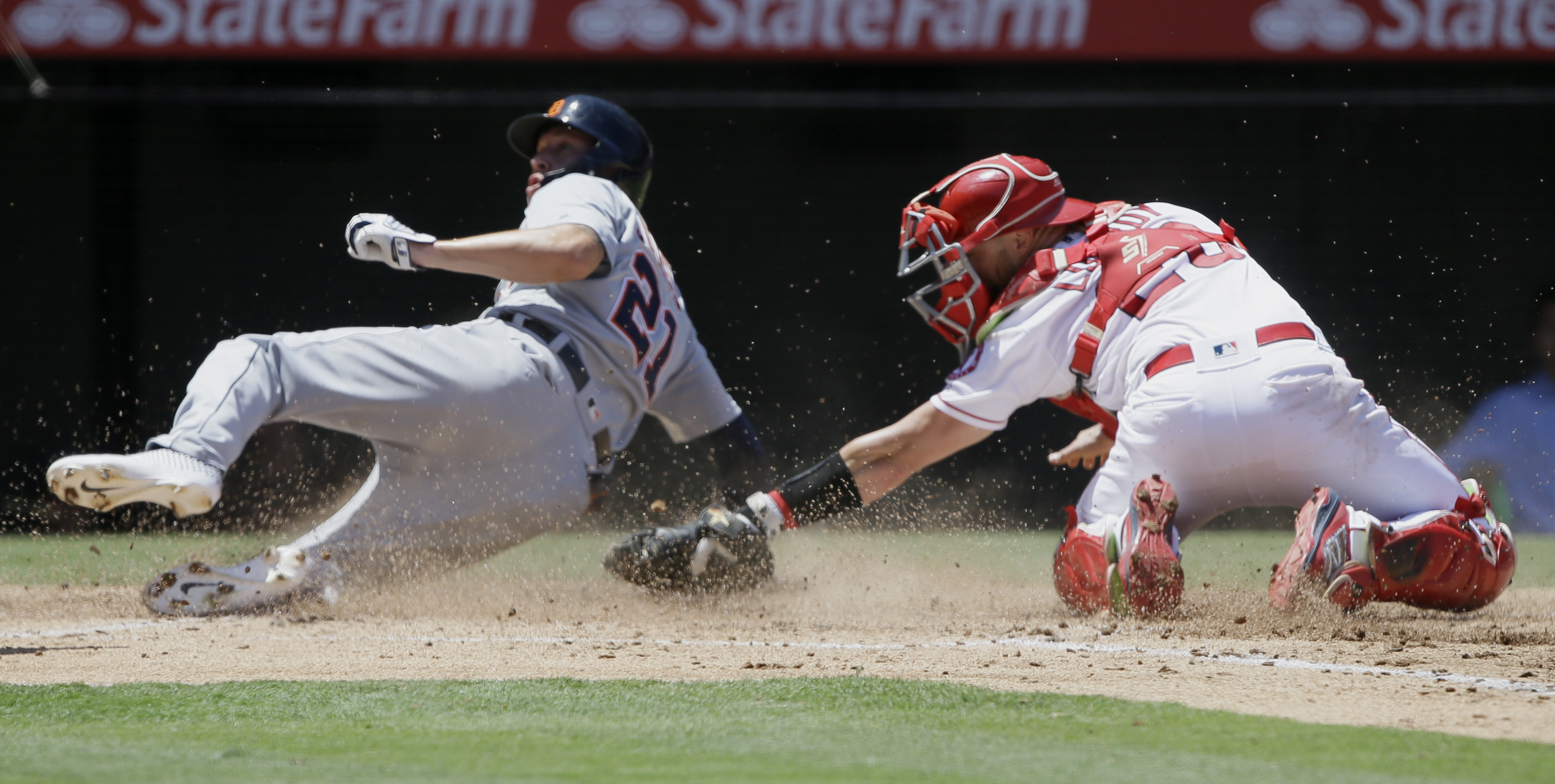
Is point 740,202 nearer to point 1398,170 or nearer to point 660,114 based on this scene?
point 660,114

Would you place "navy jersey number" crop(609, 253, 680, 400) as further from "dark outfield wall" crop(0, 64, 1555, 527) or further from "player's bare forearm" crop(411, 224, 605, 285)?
"dark outfield wall" crop(0, 64, 1555, 527)

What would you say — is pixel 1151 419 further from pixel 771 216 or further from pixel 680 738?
pixel 771 216

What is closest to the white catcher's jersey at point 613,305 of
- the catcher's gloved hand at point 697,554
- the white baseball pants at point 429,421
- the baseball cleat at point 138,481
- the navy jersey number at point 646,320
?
the navy jersey number at point 646,320

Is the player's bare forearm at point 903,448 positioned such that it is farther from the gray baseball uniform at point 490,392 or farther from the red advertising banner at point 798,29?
the red advertising banner at point 798,29

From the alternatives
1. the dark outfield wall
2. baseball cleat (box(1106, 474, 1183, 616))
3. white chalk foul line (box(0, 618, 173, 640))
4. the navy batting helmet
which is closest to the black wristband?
baseball cleat (box(1106, 474, 1183, 616))

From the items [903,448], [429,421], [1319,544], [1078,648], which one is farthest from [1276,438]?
[429,421]
